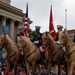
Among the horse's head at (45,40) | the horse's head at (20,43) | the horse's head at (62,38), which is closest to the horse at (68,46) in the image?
the horse's head at (62,38)

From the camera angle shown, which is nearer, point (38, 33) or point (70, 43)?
point (70, 43)

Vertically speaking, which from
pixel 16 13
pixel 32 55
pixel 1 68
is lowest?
pixel 1 68

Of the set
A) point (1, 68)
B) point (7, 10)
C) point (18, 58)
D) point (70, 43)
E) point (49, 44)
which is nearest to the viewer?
point (70, 43)

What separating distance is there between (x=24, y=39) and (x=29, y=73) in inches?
62.2

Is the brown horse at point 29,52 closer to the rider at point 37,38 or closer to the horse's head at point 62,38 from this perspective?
the rider at point 37,38

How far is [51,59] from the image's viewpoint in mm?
12500

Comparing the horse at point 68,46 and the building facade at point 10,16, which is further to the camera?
the building facade at point 10,16

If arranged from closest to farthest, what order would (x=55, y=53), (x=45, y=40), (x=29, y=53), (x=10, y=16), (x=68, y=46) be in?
1. (x=68, y=46)
2. (x=45, y=40)
3. (x=55, y=53)
4. (x=29, y=53)
5. (x=10, y=16)

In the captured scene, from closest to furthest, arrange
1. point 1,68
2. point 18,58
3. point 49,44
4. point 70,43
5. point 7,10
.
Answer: point 70,43, point 49,44, point 18,58, point 1,68, point 7,10

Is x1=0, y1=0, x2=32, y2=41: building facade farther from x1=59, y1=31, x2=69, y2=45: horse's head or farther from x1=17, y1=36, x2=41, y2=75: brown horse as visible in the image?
x1=59, y1=31, x2=69, y2=45: horse's head

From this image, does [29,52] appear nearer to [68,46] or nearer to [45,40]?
[45,40]

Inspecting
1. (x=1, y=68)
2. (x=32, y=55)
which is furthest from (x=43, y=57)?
(x=1, y=68)

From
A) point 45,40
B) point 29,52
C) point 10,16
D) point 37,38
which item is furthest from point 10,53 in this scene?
point 10,16

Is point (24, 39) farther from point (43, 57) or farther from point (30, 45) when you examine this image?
point (43, 57)
